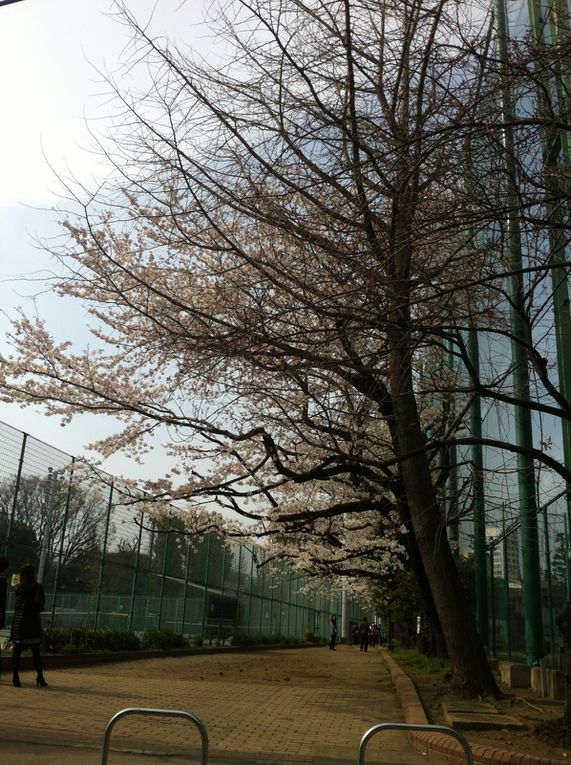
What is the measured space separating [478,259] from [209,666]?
14.8m

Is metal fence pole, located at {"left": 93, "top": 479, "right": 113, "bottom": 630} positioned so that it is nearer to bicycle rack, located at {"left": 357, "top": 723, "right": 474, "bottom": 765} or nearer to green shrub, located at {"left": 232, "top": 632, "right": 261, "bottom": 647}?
green shrub, located at {"left": 232, "top": 632, "right": 261, "bottom": 647}

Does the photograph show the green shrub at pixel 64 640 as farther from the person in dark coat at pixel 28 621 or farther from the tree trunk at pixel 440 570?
the tree trunk at pixel 440 570

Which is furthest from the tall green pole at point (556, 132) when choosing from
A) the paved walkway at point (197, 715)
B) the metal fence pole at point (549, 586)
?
the paved walkway at point (197, 715)

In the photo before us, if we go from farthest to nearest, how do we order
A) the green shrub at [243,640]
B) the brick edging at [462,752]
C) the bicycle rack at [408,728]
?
the green shrub at [243,640], the brick edging at [462,752], the bicycle rack at [408,728]

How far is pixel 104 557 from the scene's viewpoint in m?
18.8

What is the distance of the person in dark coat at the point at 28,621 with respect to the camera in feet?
35.7

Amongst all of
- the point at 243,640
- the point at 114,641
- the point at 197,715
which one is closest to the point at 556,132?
the point at 197,715

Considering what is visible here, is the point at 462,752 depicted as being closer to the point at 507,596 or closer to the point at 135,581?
the point at 507,596

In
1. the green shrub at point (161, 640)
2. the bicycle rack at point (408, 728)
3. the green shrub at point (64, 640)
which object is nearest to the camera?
the bicycle rack at point (408, 728)

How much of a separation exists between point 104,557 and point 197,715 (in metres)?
10.3

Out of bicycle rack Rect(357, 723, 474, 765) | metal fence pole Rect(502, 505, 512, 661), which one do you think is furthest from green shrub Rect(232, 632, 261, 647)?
bicycle rack Rect(357, 723, 474, 765)

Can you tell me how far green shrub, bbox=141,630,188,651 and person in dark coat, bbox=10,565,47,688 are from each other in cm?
1063

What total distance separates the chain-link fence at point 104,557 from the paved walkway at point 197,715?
89.5 inches

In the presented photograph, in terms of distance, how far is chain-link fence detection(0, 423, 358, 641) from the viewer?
1435cm
